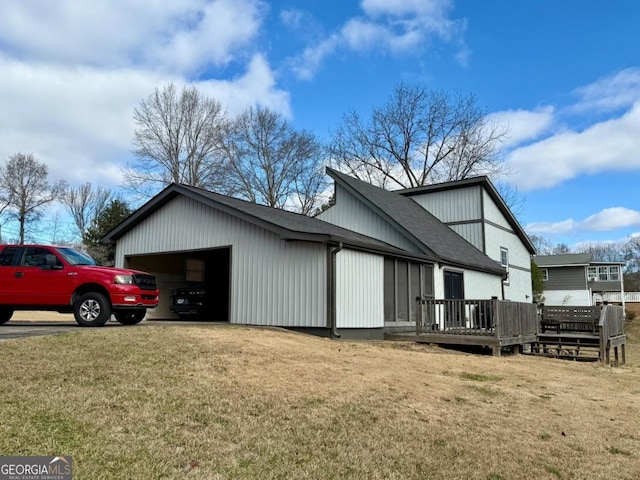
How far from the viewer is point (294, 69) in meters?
19.6

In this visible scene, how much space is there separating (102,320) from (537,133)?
86.8ft

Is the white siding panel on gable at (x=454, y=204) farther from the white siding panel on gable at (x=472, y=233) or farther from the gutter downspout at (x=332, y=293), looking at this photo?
the gutter downspout at (x=332, y=293)

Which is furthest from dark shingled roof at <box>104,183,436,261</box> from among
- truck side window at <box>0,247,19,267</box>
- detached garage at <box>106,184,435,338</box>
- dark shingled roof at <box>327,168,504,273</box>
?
truck side window at <box>0,247,19,267</box>

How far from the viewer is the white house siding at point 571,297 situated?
40.3m

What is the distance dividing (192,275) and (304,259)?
7.70m

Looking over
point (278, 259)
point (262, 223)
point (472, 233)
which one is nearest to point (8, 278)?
point (262, 223)

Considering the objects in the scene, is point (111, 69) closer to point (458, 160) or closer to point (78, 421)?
point (78, 421)

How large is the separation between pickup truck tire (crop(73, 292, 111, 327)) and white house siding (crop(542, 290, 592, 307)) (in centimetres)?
3894

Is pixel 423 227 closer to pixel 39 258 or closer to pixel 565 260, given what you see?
pixel 39 258

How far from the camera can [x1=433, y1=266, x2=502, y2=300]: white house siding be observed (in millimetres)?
16567

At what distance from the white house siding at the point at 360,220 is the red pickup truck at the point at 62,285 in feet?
30.0

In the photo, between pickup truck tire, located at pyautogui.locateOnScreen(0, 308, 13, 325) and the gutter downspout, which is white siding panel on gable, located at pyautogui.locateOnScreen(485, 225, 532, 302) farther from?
Result: pickup truck tire, located at pyautogui.locateOnScreen(0, 308, 13, 325)

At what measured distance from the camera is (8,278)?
10.7 meters

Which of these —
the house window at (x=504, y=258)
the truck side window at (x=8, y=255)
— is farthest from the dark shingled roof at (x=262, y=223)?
the house window at (x=504, y=258)
